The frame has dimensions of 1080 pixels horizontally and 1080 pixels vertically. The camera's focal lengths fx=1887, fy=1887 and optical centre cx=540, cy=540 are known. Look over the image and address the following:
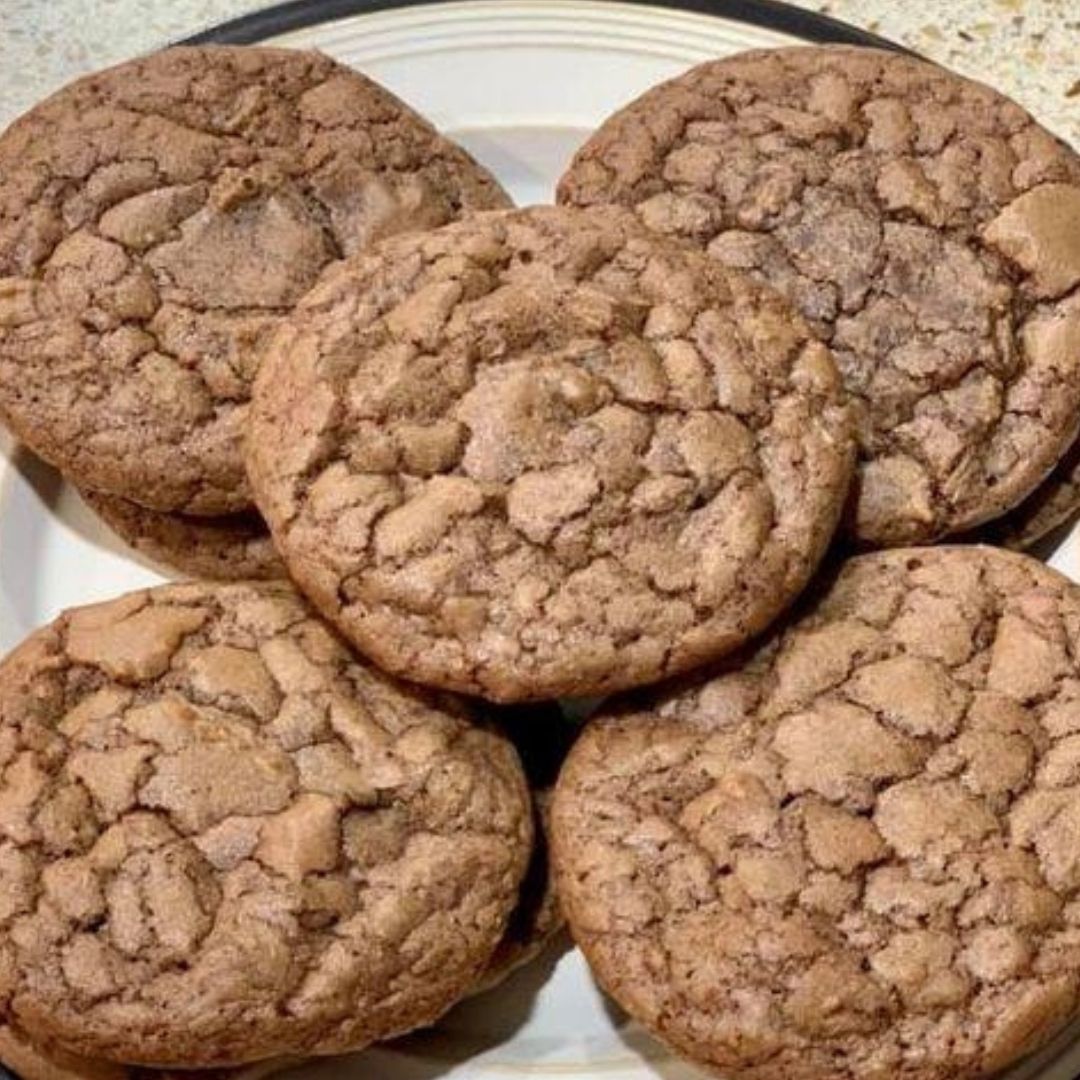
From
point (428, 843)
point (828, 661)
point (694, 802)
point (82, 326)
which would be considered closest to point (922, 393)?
point (828, 661)

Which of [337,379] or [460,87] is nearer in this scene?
[337,379]

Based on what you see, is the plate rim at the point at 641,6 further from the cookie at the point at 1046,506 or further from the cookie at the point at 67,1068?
the cookie at the point at 67,1068

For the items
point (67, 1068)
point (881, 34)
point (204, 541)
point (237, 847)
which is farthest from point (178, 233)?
point (881, 34)

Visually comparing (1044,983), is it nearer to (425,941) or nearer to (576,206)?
(425,941)

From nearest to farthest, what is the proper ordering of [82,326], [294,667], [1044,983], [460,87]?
[1044,983], [294,667], [82,326], [460,87]

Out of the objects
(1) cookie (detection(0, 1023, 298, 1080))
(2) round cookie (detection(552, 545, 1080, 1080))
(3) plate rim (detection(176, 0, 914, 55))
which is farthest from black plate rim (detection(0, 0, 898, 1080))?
(1) cookie (detection(0, 1023, 298, 1080))

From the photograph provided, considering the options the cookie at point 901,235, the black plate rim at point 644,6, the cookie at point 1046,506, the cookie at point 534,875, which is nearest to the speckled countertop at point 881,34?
the black plate rim at point 644,6
